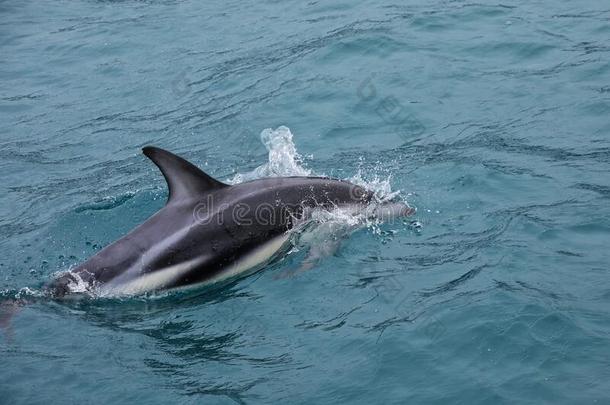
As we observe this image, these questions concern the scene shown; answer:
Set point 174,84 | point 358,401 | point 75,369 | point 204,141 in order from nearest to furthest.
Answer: point 358,401 < point 75,369 < point 204,141 < point 174,84

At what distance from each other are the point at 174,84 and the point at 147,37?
305 cm

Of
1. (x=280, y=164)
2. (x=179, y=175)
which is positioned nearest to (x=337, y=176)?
(x=280, y=164)

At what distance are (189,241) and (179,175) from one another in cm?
73

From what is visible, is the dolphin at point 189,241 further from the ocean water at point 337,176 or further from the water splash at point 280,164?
the water splash at point 280,164

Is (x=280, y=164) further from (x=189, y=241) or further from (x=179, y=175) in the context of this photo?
(x=189, y=241)

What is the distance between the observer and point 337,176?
1307 cm

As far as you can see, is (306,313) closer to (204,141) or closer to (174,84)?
(204,141)

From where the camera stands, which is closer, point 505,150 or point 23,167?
point 505,150

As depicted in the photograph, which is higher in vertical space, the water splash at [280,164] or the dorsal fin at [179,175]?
the dorsal fin at [179,175]

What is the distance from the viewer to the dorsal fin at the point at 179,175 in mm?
10070

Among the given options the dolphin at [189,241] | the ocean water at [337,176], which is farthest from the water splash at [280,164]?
the dolphin at [189,241]

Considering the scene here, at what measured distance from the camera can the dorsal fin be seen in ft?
33.0

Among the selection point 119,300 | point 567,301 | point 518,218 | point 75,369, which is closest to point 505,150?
point 518,218

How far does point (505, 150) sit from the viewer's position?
13.3 metres
